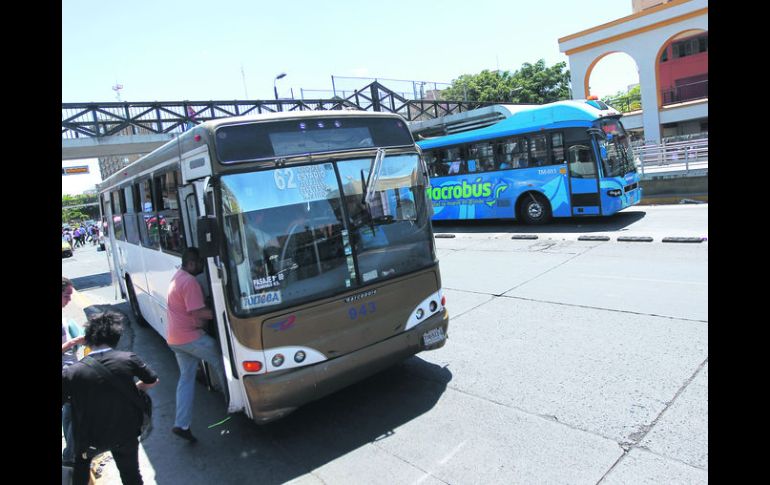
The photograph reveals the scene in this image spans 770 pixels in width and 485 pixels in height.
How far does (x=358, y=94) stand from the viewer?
24094mm

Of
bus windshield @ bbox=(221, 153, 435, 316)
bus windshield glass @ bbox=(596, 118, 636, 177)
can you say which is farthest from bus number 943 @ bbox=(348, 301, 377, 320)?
bus windshield glass @ bbox=(596, 118, 636, 177)

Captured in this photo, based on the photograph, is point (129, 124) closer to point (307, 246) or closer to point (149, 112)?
point (149, 112)

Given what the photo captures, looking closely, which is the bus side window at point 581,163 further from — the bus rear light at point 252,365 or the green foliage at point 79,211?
the green foliage at point 79,211

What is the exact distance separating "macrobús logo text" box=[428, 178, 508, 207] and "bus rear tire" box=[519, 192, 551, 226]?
0.82 meters

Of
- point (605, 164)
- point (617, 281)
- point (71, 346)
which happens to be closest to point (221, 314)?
point (71, 346)

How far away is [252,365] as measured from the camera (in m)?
4.36

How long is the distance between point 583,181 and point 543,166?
4.28ft

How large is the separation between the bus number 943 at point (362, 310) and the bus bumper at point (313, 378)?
334 millimetres

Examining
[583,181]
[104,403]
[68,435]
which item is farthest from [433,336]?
[583,181]

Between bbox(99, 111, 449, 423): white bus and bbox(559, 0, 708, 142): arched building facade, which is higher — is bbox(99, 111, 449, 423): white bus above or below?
below

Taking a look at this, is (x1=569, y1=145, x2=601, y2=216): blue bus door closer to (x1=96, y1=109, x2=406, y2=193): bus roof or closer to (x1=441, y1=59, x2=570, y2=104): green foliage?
(x1=96, y1=109, x2=406, y2=193): bus roof

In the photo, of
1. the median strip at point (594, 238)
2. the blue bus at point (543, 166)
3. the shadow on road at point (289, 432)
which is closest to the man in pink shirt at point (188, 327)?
the shadow on road at point (289, 432)

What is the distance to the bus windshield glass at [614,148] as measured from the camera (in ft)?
45.2

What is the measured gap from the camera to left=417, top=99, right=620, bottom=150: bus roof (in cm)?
1398
